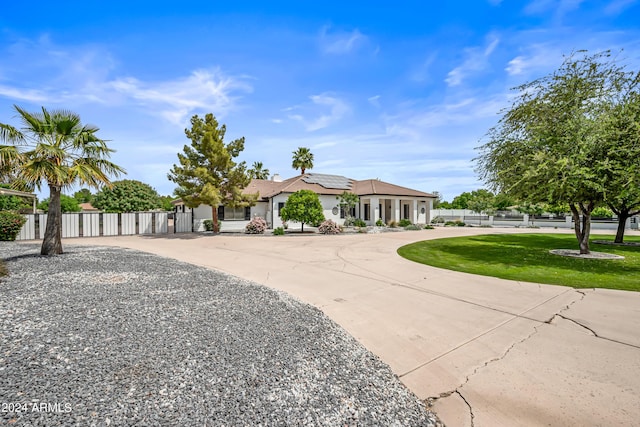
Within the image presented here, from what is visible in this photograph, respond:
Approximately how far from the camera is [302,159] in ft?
120

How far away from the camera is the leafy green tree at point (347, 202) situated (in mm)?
25953

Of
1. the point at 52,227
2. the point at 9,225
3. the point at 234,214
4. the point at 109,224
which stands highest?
the point at 234,214

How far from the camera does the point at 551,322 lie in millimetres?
4727

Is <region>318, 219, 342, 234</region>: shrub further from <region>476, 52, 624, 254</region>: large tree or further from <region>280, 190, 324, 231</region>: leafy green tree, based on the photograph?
<region>476, 52, 624, 254</region>: large tree

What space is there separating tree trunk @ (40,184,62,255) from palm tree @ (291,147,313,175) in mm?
28718

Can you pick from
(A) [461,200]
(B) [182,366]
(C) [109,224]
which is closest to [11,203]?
(C) [109,224]

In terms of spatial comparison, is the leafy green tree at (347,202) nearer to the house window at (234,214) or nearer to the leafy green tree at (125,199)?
the house window at (234,214)

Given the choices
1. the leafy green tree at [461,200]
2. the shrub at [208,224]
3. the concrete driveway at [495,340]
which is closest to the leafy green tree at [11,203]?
the shrub at [208,224]

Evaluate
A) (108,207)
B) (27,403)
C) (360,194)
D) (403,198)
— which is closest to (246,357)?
(27,403)

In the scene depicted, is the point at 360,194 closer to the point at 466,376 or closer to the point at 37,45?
the point at 37,45

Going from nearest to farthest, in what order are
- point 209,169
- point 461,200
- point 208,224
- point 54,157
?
point 54,157, point 209,169, point 208,224, point 461,200

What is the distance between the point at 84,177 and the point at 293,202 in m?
13.5

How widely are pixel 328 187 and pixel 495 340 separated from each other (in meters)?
25.4

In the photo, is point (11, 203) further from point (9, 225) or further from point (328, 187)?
point (328, 187)
